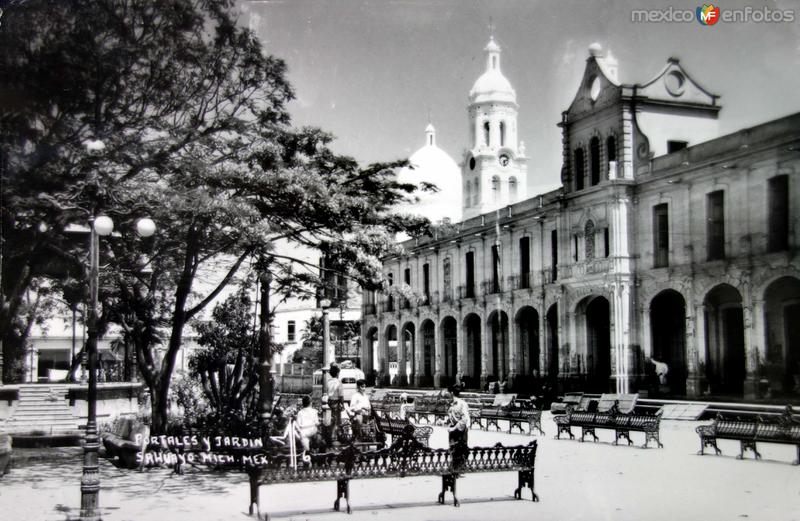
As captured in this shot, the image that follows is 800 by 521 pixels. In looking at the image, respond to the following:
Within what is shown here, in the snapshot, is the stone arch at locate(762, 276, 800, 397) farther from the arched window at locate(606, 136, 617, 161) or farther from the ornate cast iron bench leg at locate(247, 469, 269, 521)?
the ornate cast iron bench leg at locate(247, 469, 269, 521)

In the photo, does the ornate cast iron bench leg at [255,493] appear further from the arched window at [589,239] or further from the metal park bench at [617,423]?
the arched window at [589,239]

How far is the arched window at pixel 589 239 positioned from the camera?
3088cm

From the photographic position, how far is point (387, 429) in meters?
15.6

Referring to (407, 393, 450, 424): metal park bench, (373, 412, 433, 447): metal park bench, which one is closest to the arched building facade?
(407, 393, 450, 424): metal park bench

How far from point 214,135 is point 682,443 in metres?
11.3

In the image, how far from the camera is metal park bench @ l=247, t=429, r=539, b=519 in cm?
949

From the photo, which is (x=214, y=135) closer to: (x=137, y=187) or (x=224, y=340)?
(x=137, y=187)

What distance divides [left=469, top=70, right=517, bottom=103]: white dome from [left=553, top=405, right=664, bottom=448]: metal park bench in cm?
3032

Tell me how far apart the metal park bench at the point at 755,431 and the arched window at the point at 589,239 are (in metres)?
16.0

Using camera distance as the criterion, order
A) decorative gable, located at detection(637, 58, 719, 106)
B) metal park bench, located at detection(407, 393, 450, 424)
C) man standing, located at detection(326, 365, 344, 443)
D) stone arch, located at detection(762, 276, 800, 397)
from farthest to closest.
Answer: decorative gable, located at detection(637, 58, 719, 106)
metal park bench, located at detection(407, 393, 450, 424)
stone arch, located at detection(762, 276, 800, 397)
man standing, located at detection(326, 365, 344, 443)

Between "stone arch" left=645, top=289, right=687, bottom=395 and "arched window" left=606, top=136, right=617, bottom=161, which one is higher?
"arched window" left=606, top=136, right=617, bottom=161

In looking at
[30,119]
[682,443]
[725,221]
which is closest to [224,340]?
[30,119]

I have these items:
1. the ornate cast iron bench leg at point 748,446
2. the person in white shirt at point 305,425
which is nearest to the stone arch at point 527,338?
the ornate cast iron bench leg at point 748,446

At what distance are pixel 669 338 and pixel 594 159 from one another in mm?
7179
